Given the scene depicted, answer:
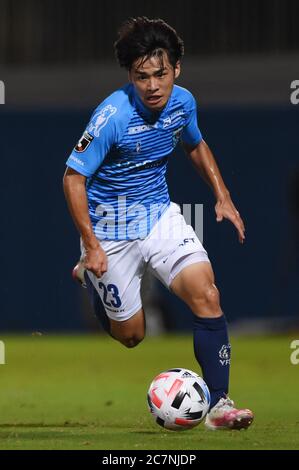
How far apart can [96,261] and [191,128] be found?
1353 millimetres

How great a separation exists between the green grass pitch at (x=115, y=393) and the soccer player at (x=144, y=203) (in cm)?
61

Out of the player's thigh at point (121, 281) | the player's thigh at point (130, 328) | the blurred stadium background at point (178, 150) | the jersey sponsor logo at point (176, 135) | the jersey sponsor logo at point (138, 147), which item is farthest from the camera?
the blurred stadium background at point (178, 150)

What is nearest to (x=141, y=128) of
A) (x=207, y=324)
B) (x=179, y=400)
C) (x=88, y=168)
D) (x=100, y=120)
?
(x=100, y=120)

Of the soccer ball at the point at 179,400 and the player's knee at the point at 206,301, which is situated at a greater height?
the player's knee at the point at 206,301

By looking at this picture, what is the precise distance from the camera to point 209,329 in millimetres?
8539

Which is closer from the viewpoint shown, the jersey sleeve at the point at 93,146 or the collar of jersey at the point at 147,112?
the jersey sleeve at the point at 93,146

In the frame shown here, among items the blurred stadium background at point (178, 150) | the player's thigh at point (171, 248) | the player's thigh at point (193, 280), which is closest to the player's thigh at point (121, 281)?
the player's thigh at point (171, 248)

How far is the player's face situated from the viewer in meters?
8.51

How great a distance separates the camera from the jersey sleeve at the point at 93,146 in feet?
27.8

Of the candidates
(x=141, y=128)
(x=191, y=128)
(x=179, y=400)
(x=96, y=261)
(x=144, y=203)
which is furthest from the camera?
(x=191, y=128)

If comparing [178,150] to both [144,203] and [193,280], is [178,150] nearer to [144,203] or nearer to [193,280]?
[144,203]

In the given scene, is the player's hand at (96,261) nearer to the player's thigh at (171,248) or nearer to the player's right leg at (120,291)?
the player's thigh at (171,248)
